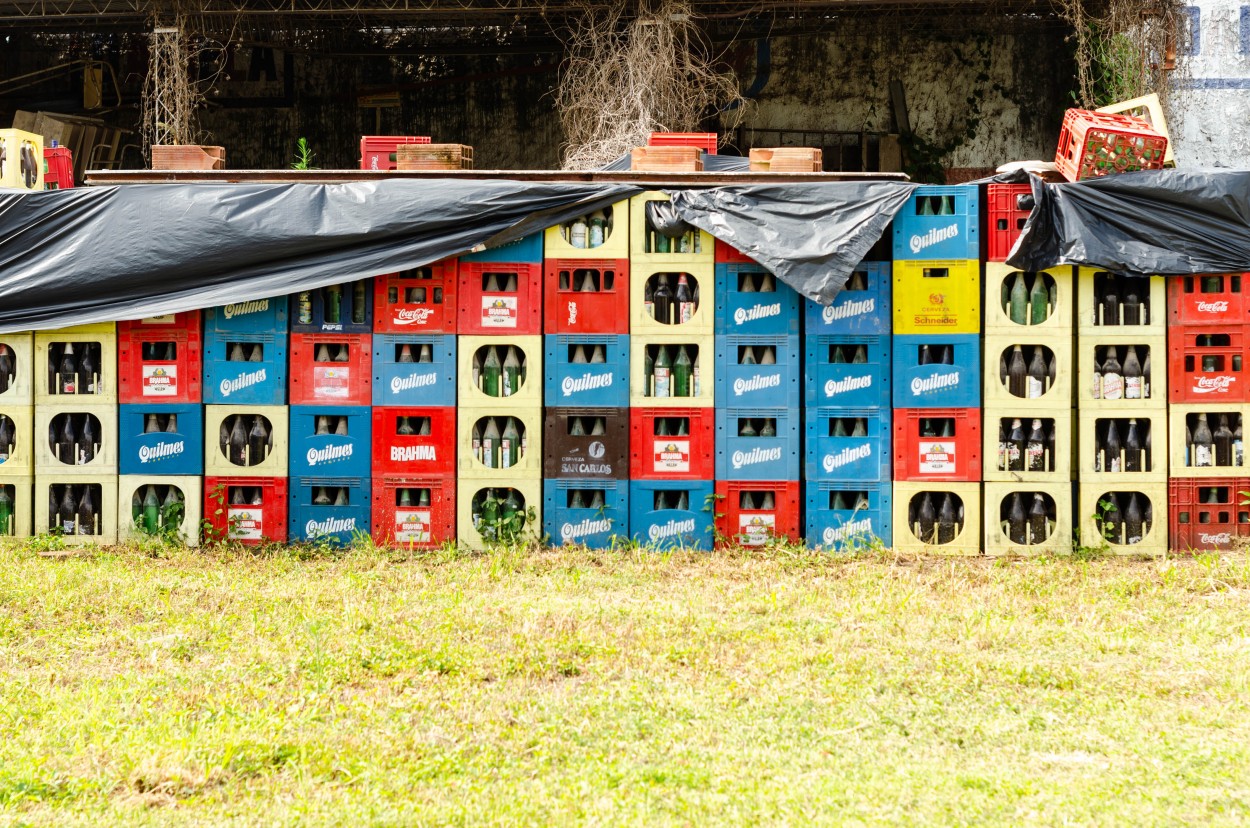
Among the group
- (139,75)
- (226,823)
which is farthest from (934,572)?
(139,75)

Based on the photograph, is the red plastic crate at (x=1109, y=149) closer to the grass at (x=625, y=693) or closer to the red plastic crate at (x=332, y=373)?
the grass at (x=625, y=693)

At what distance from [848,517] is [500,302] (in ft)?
9.61

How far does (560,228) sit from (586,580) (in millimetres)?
2588

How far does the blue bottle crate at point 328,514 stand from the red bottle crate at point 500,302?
1.45 meters

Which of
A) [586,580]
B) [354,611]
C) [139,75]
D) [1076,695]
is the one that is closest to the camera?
[1076,695]

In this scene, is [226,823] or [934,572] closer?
[226,823]

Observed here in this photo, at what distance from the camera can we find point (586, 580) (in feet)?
26.8

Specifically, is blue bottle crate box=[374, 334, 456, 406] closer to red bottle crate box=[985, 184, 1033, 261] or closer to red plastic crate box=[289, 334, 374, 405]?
red plastic crate box=[289, 334, 374, 405]

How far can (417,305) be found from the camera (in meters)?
9.20

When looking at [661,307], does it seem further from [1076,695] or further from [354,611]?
[1076,695]

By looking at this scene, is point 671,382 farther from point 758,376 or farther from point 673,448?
point 758,376

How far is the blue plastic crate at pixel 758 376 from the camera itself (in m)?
9.09

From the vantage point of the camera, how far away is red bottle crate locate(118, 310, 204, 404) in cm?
927

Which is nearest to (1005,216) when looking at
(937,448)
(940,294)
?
(940,294)
